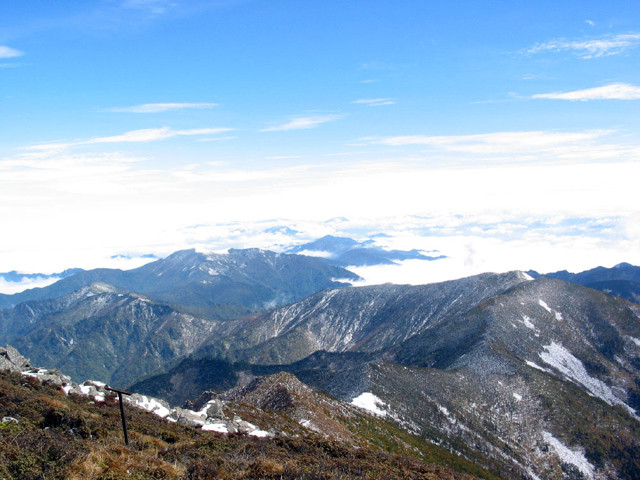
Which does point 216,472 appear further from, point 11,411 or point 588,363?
point 588,363

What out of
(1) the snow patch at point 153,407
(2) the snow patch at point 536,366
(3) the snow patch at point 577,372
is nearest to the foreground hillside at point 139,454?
(1) the snow patch at point 153,407

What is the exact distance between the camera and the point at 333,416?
97438 mm

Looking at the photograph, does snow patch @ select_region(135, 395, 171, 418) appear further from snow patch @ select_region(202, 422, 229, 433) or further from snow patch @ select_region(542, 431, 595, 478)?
snow patch @ select_region(542, 431, 595, 478)

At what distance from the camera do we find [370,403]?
5138 inches

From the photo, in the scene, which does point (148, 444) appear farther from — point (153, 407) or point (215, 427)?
point (153, 407)

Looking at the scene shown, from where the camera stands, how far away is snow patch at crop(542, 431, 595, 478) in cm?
13312

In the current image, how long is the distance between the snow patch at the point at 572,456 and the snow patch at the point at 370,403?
61.2 m

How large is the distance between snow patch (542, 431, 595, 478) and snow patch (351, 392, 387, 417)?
201ft

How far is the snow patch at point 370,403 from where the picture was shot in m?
126

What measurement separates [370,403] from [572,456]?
71.8 m

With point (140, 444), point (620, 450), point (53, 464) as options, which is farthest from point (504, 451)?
point (53, 464)

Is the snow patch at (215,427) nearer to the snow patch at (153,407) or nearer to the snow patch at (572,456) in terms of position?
the snow patch at (153,407)

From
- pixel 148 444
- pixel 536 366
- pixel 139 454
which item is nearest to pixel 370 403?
pixel 536 366

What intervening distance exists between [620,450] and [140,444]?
17512 cm
